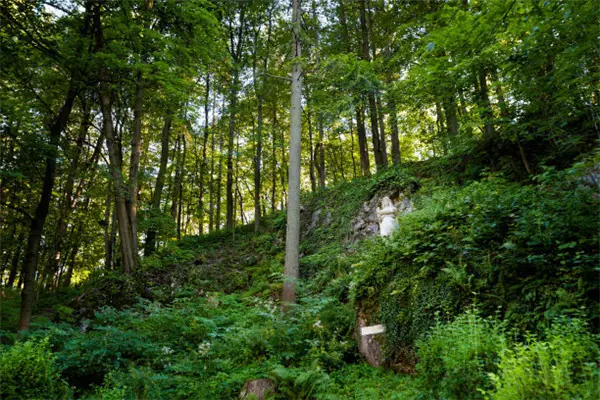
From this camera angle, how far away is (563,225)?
3.40 metres

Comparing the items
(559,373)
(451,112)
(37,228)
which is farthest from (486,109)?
(37,228)

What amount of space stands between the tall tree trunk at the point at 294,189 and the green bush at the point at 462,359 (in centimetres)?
410

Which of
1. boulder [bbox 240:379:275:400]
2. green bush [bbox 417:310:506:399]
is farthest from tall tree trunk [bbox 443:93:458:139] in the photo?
boulder [bbox 240:379:275:400]

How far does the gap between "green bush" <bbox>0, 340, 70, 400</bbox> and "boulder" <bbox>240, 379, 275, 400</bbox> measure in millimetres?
2316

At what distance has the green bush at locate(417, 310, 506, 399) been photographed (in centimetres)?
293

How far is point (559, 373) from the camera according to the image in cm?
224

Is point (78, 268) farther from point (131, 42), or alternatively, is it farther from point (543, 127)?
point (543, 127)

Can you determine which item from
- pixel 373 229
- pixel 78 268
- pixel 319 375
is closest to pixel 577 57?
pixel 319 375

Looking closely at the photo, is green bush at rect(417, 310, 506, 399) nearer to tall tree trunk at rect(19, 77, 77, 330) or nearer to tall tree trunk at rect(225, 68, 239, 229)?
tall tree trunk at rect(19, 77, 77, 330)

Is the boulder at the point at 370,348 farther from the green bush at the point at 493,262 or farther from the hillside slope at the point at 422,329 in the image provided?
the green bush at the point at 493,262

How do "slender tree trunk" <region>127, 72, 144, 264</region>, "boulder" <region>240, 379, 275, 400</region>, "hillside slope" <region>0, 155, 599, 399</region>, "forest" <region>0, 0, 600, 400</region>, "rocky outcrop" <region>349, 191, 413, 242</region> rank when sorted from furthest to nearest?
"slender tree trunk" <region>127, 72, 144, 264</region> < "rocky outcrop" <region>349, 191, 413, 242</region> < "boulder" <region>240, 379, 275, 400</region> < "forest" <region>0, 0, 600, 400</region> < "hillside slope" <region>0, 155, 599, 399</region>

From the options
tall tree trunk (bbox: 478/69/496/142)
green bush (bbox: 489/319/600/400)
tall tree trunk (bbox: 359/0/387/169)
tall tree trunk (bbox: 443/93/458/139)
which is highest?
tall tree trunk (bbox: 359/0/387/169)

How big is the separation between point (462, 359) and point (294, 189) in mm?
5801

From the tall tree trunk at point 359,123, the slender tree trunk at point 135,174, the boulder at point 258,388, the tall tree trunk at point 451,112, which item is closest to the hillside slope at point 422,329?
the boulder at point 258,388
